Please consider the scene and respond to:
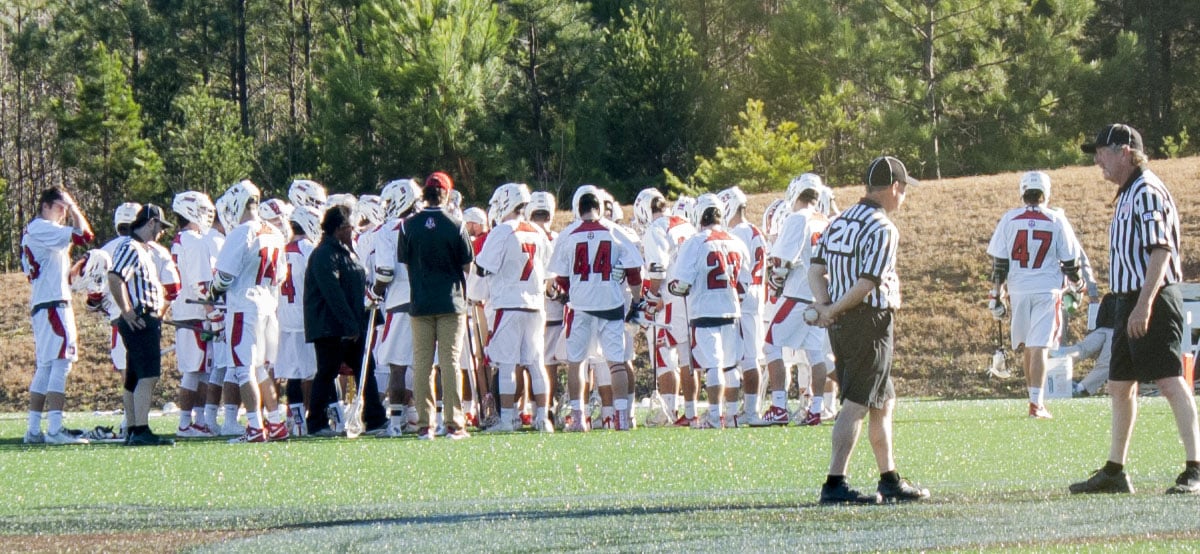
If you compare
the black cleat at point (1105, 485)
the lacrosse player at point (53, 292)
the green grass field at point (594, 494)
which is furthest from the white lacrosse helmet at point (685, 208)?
the black cleat at point (1105, 485)

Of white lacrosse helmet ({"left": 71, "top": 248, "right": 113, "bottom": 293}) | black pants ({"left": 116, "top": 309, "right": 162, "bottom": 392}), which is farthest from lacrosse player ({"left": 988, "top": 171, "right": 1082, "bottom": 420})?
white lacrosse helmet ({"left": 71, "top": 248, "right": 113, "bottom": 293})

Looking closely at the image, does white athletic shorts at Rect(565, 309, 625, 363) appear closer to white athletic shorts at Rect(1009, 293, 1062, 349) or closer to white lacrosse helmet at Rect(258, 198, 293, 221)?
white lacrosse helmet at Rect(258, 198, 293, 221)

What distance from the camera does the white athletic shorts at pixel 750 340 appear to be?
50.6 ft

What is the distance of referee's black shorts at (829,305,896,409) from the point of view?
26.1ft

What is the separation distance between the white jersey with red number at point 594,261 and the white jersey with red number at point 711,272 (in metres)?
0.44

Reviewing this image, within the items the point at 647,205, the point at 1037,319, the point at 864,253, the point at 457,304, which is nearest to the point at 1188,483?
the point at 864,253

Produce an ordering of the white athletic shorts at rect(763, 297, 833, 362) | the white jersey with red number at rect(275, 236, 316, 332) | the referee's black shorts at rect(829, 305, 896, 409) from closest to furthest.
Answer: the referee's black shorts at rect(829, 305, 896, 409), the white athletic shorts at rect(763, 297, 833, 362), the white jersey with red number at rect(275, 236, 316, 332)

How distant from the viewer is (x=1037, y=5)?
49.5 metres

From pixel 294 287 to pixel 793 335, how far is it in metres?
4.78

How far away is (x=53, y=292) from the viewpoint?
14203mm

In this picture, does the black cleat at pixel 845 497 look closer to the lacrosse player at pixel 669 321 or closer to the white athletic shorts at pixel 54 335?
the lacrosse player at pixel 669 321

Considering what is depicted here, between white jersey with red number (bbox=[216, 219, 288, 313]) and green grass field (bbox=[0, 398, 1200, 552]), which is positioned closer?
green grass field (bbox=[0, 398, 1200, 552])

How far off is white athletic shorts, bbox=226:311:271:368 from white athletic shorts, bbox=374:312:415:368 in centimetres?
157

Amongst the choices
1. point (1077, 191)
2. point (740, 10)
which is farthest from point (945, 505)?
point (740, 10)
